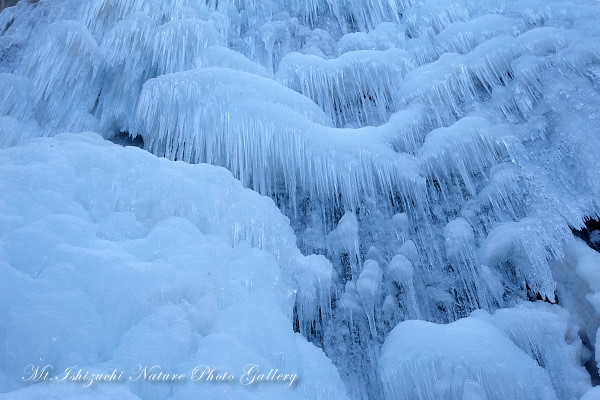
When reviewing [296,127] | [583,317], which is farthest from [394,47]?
[583,317]

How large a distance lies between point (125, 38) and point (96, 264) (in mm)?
3139

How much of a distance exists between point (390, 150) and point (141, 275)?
227cm

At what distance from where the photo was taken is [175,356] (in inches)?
81.4

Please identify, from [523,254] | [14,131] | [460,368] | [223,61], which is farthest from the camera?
[223,61]

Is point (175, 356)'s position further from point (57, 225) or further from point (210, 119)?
point (210, 119)

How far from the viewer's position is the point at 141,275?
90.1 inches

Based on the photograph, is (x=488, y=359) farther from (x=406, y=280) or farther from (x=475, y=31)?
(x=475, y=31)

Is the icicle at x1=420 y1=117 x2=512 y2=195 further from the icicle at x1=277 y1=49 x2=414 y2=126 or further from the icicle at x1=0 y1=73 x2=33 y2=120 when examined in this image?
the icicle at x1=0 y1=73 x2=33 y2=120

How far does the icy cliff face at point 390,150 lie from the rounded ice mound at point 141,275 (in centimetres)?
4

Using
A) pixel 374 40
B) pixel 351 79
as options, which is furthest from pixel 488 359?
pixel 374 40

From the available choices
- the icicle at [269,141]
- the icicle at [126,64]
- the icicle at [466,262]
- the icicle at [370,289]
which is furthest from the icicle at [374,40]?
the icicle at [370,289]

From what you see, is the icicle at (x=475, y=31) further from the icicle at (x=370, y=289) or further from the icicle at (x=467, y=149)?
the icicle at (x=370, y=289)

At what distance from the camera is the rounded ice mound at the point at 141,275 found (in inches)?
77.9

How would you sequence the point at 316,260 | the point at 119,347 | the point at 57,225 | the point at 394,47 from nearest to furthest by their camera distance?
the point at 119,347 → the point at 57,225 → the point at 316,260 → the point at 394,47
